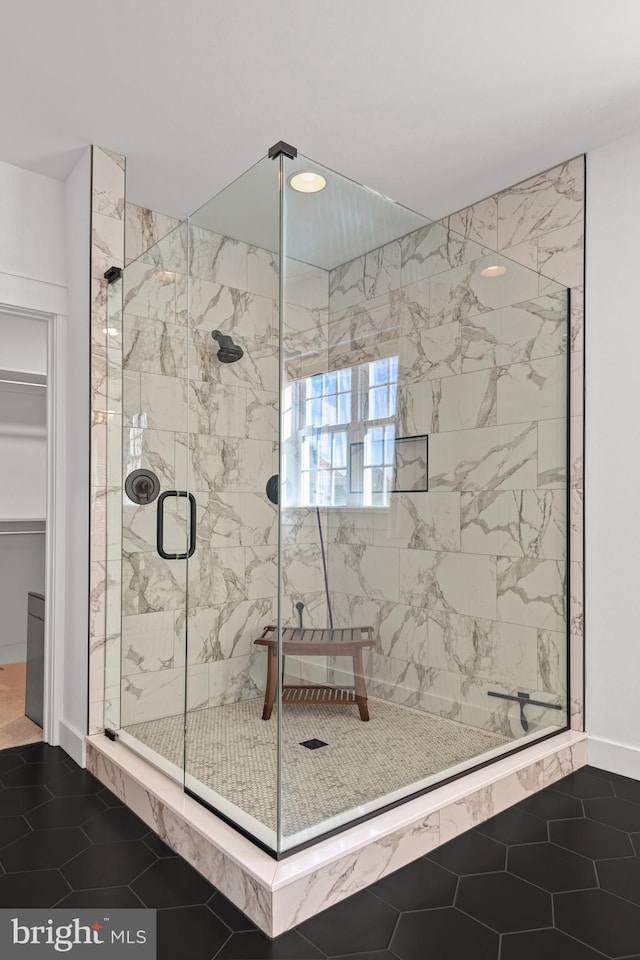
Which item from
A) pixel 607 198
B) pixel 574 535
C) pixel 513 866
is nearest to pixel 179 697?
pixel 513 866

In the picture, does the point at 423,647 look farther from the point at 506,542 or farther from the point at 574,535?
the point at 574,535

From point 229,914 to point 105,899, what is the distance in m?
0.36

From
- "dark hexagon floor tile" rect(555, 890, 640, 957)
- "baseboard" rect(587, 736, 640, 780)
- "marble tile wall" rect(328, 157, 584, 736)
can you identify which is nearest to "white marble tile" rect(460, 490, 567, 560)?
"marble tile wall" rect(328, 157, 584, 736)

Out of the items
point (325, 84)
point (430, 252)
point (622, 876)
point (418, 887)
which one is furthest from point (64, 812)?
point (325, 84)

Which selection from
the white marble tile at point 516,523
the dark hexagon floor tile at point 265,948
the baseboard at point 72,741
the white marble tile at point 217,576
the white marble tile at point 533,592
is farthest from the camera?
the baseboard at point 72,741

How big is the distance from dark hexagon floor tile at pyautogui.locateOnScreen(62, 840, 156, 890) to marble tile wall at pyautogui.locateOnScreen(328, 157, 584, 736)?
853 millimetres

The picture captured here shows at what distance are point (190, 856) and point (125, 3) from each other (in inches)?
106

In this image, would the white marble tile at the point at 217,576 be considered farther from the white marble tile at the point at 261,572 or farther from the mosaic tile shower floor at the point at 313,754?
the mosaic tile shower floor at the point at 313,754

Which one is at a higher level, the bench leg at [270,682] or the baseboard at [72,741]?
the bench leg at [270,682]

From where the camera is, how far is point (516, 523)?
8.55 ft

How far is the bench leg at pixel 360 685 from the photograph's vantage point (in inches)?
74.9

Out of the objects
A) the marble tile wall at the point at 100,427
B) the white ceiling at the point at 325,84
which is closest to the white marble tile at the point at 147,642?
the marble tile wall at the point at 100,427

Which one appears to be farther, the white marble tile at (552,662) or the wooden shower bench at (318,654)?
the white marble tile at (552,662)

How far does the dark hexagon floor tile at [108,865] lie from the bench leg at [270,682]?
624mm
